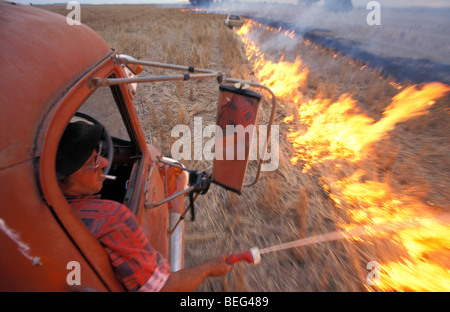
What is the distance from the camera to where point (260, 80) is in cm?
726

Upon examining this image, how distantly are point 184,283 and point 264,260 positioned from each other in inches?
50.0

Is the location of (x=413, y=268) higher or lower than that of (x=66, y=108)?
lower

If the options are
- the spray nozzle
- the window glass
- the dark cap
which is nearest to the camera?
the dark cap

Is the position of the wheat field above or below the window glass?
below

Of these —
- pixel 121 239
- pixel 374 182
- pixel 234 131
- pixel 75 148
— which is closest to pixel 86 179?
pixel 75 148

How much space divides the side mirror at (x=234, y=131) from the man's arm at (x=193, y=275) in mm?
569

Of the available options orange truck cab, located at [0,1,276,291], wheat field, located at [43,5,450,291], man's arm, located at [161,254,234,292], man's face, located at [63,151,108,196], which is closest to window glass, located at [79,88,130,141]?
orange truck cab, located at [0,1,276,291]

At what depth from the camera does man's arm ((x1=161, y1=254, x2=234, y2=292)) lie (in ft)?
4.24

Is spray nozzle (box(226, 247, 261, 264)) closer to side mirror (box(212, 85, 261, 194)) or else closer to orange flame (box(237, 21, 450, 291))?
side mirror (box(212, 85, 261, 194))

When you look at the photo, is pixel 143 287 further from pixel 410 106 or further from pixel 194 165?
pixel 410 106

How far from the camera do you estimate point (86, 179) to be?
1139mm

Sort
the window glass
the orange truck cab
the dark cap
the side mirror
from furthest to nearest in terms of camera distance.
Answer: the window glass, the side mirror, the dark cap, the orange truck cab

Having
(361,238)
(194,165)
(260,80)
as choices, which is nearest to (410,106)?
(260,80)

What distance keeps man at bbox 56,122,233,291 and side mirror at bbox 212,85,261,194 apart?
64 centimetres
